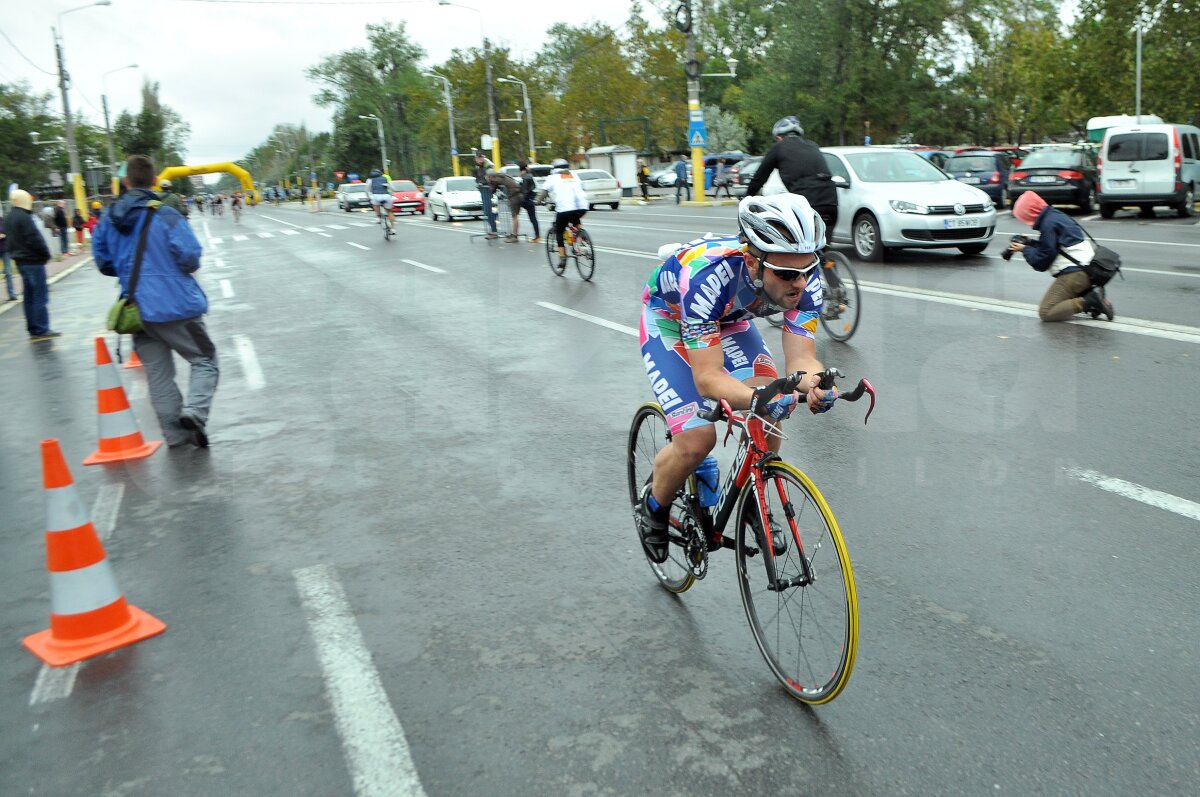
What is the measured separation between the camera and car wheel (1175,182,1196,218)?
21547 millimetres

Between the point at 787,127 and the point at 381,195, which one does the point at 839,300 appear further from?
the point at 381,195

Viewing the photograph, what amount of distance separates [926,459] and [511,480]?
7.75 ft

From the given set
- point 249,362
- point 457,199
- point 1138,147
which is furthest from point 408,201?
point 249,362

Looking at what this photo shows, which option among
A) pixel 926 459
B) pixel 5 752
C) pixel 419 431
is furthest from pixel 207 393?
pixel 926 459

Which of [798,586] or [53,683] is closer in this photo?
[798,586]

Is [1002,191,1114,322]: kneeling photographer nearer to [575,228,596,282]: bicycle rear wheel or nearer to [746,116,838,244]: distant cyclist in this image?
[746,116,838,244]: distant cyclist

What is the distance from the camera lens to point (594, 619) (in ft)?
13.3

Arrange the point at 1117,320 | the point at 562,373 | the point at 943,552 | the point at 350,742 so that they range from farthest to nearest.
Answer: the point at 1117,320 < the point at 562,373 < the point at 943,552 < the point at 350,742

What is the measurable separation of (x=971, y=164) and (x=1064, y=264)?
1947 cm

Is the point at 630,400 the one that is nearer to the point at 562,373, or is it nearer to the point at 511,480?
the point at 562,373

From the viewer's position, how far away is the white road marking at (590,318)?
1071cm

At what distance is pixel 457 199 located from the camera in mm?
35500

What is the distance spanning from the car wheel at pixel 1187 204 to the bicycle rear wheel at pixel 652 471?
21.1 metres

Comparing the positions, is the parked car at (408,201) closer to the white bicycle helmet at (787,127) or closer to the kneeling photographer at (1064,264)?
the white bicycle helmet at (787,127)
